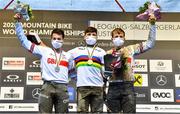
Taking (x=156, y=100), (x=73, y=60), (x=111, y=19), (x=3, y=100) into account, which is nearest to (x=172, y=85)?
(x=156, y=100)

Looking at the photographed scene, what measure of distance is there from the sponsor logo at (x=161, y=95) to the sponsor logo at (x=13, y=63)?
1726 millimetres

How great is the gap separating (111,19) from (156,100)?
4.00ft

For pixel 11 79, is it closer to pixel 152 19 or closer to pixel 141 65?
pixel 141 65

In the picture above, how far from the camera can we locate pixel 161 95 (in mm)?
5438

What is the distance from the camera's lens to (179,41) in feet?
18.4

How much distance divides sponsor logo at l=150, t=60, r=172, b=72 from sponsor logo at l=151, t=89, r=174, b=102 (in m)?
0.28

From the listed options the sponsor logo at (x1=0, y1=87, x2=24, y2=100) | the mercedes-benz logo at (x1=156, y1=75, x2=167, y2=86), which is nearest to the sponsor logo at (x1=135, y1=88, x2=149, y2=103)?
the mercedes-benz logo at (x1=156, y1=75, x2=167, y2=86)

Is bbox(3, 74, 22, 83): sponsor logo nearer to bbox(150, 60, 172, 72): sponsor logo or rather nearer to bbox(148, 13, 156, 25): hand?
bbox(150, 60, 172, 72): sponsor logo

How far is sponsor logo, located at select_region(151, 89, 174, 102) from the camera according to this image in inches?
214

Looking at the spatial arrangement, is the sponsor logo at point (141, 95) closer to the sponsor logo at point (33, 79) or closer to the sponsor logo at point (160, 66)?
the sponsor logo at point (160, 66)

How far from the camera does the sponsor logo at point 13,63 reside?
544 centimetres

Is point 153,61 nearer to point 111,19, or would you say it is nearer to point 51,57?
point 111,19

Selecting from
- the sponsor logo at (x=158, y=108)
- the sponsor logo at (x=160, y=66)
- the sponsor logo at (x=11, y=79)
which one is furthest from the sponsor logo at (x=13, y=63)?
the sponsor logo at (x=160, y=66)

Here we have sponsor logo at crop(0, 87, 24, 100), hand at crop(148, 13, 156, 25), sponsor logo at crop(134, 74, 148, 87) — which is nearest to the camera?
hand at crop(148, 13, 156, 25)
